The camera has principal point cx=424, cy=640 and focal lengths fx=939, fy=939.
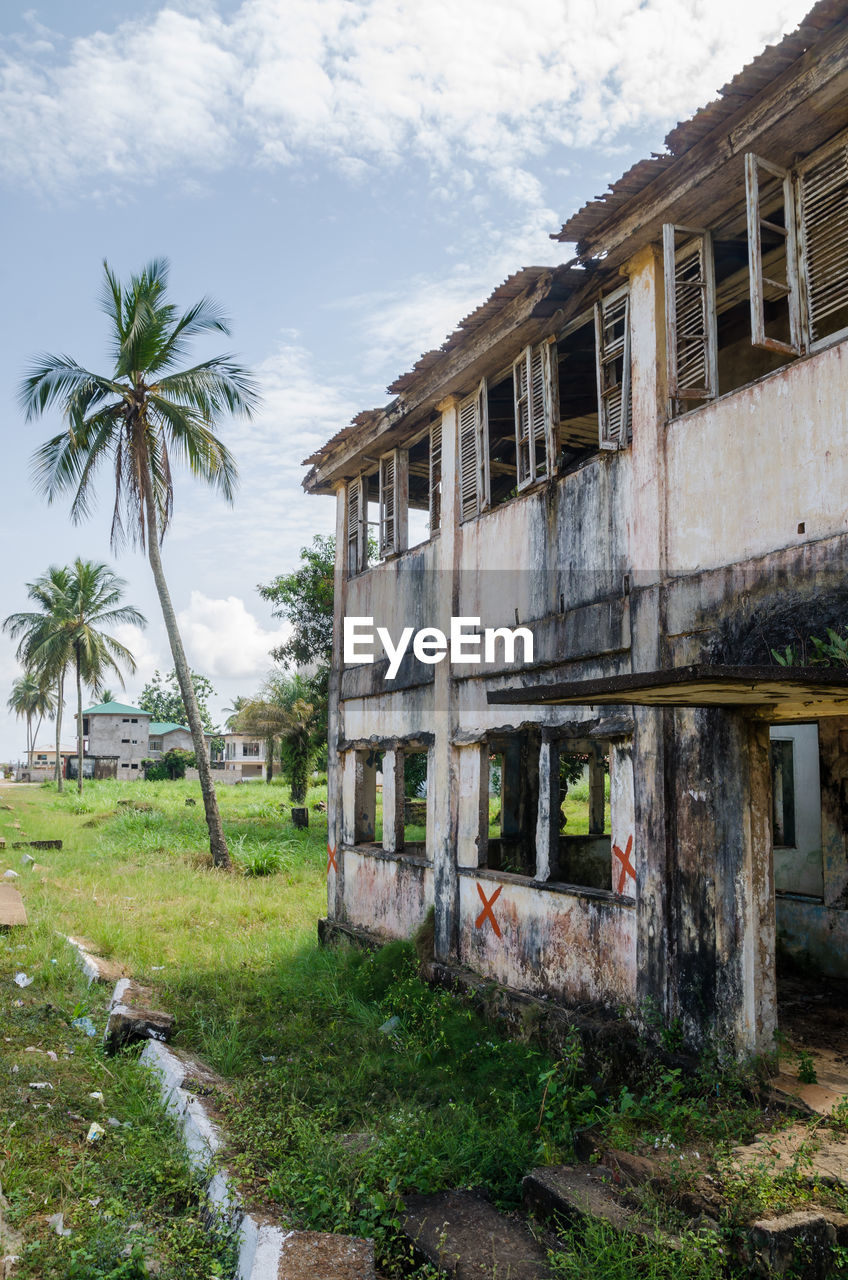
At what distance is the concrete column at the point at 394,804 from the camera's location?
970 centimetres

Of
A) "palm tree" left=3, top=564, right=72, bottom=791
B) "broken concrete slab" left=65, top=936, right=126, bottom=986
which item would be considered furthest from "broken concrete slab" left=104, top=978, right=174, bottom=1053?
"palm tree" left=3, top=564, right=72, bottom=791

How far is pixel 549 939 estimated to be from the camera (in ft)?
22.4

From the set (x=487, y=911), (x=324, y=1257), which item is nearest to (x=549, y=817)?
(x=487, y=911)

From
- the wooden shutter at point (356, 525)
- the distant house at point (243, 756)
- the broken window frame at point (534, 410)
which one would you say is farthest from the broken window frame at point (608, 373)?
the distant house at point (243, 756)

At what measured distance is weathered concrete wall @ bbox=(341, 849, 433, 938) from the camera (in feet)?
29.6

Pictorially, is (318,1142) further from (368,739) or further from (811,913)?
(368,739)

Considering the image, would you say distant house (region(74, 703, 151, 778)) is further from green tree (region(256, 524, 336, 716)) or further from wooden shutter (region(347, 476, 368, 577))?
wooden shutter (region(347, 476, 368, 577))

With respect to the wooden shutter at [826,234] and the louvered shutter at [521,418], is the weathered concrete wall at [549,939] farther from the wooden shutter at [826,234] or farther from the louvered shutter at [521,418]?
the wooden shutter at [826,234]

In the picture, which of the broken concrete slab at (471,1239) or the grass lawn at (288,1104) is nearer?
the broken concrete slab at (471,1239)

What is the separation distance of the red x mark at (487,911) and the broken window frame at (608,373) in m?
3.61

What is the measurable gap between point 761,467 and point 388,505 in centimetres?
574

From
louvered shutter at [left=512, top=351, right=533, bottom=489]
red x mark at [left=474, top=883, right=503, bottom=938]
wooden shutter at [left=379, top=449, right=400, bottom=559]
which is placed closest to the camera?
red x mark at [left=474, top=883, right=503, bottom=938]

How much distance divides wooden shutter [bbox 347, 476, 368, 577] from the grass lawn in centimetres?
447

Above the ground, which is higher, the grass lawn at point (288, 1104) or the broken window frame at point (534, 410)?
the broken window frame at point (534, 410)
